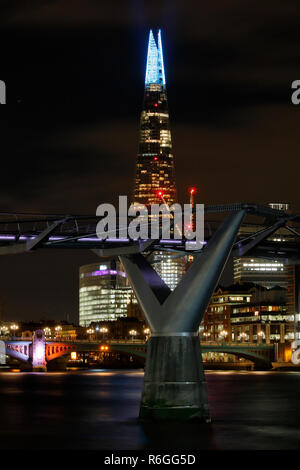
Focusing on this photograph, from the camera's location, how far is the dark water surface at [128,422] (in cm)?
5634

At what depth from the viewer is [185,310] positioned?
58.3 metres

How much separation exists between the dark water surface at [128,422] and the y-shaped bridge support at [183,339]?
4.35 ft

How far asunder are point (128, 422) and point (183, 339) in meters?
14.8

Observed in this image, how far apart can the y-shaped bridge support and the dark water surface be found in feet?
4.35

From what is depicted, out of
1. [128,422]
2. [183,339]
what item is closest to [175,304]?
[183,339]

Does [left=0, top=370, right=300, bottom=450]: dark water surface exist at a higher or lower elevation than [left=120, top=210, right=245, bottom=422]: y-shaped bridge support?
lower

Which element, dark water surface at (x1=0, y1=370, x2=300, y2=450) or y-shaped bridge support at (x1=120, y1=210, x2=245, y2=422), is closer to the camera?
dark water surface at (x1=0, y1=370, x2=300, y2=450)

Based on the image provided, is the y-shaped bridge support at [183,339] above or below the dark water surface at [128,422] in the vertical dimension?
above

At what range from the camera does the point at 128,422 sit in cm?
7106

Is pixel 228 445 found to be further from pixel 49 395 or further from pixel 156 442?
pixel 49 395

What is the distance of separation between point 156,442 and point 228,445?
13.5 feet

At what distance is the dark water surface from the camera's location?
56344mm

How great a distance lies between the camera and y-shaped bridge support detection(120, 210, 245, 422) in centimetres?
5797
